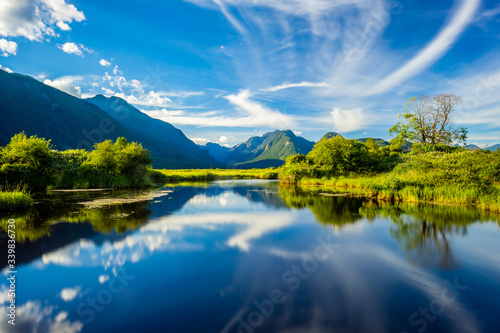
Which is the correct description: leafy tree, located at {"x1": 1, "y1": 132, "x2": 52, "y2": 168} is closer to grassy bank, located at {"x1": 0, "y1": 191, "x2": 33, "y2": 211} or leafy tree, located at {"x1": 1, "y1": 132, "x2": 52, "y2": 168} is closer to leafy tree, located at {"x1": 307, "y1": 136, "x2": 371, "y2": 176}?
grassy bank, located at {"x1": 0, "y1": 191, "x2": 33, "y2": 211}

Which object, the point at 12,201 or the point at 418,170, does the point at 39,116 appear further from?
the point at 418,170

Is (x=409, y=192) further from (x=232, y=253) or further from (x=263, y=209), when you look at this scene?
(x=232, y=253)

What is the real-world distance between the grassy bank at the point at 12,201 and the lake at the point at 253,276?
11.9 ft

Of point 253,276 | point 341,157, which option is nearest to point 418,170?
point 341,157

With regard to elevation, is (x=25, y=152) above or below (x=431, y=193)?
above

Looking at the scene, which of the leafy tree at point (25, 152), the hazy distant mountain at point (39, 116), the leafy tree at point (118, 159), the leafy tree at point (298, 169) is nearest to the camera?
the leafy tree at point (25, 152)

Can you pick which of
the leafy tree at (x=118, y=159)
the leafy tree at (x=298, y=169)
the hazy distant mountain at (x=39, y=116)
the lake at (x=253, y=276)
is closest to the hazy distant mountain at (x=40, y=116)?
the hazy distant mountain at (x=39, y=116)

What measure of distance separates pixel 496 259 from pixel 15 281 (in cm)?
1682

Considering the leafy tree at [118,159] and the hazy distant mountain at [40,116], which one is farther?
the hazy distant mountain at [40,116]

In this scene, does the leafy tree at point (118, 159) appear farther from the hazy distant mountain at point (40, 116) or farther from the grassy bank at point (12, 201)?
the hazy distant mountain at point (40, 116)

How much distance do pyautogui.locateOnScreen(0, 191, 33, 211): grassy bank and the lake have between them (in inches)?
143

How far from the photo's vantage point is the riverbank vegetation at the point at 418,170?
62.8 ft

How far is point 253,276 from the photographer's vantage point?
7.39 m

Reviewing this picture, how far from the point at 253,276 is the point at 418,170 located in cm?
2403
